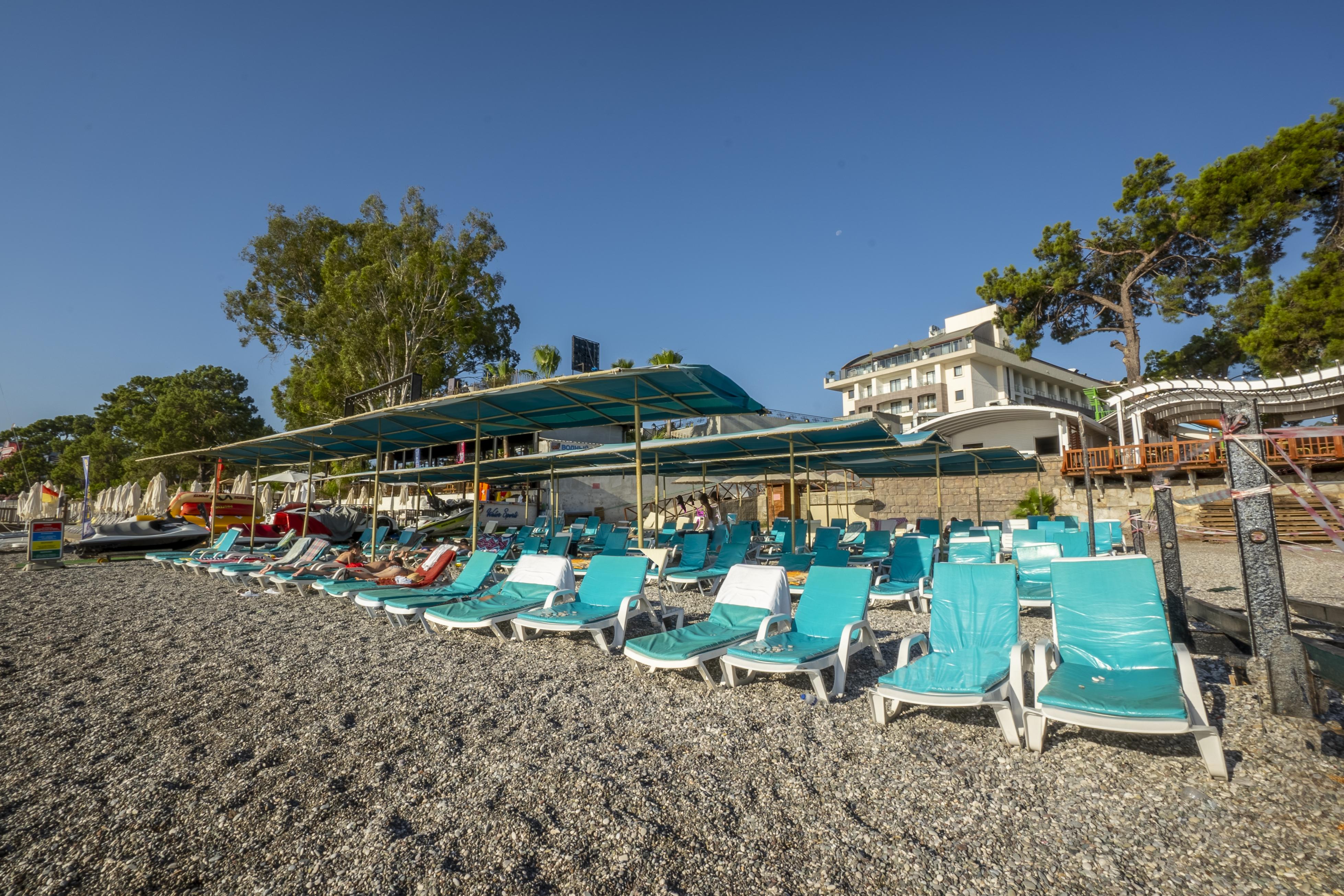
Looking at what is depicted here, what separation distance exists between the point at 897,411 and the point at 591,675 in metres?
46.6

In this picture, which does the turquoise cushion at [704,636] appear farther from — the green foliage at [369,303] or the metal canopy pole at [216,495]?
the green foliage at [369,303]

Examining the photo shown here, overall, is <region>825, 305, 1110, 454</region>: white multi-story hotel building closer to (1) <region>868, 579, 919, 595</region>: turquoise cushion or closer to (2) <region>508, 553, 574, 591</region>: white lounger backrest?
(1) <region>868, 579, 919, 595</region>: turquoise cushion

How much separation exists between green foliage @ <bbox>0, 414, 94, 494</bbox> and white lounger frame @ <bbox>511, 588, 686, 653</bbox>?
193 ft

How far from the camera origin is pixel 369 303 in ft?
75.8

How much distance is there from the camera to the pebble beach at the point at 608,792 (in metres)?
2.20

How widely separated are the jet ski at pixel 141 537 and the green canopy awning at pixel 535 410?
11.0 ft

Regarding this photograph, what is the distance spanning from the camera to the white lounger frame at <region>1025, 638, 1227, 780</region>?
9.09 feet

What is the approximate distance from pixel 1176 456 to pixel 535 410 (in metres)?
18.5

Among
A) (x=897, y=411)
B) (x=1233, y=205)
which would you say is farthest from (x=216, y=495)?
(x=897, y=411)

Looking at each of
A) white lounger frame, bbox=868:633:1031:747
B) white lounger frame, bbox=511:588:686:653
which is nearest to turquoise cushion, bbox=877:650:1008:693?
white lounger frame, bbox=868:633:1031:747

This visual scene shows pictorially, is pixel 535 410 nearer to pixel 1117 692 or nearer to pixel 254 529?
pixel 1117 692

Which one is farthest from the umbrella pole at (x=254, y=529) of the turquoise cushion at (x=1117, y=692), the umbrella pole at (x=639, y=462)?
the turquoise cushion at (x=1117, y=692)

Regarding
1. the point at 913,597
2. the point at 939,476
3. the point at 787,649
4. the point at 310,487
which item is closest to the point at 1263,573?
the point at 787,649

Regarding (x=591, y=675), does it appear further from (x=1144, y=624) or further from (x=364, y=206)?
(x=364, y=206)
